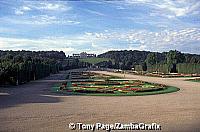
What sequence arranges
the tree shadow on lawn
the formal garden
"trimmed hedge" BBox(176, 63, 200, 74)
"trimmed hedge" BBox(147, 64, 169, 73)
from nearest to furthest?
1. the tree shadow on lawn
2. the formal garden
3. "trimmed hedge" BBox(176, 63, 200, 74)
4. "trimmed hedge" BBox(147, 64, 169, 73)

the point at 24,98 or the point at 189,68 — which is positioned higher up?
the point at 189,68

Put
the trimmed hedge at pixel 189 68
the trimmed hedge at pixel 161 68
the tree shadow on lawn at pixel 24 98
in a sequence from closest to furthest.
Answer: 1. the tree shadow on lawn at pixel 24 98
2. the trimmed hedge at pixel 189 68
3. the trimmed hedge at pixel 161 68

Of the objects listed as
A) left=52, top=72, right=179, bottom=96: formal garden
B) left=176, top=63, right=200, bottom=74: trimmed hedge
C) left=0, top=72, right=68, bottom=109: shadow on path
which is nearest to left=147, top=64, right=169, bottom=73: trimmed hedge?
left=176, top=63, right=200, bottom=74: trimmed hedge

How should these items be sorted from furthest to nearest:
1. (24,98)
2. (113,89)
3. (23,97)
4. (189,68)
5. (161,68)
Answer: (161,68), (189,68), (113,89), (23,97), (24,98)

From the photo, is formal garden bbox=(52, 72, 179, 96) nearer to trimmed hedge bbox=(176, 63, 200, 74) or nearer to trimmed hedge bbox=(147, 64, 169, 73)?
trimmed hedge bbox=(176, 63, 200, 74)

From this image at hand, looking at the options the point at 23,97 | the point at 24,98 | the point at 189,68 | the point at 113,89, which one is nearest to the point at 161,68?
the point at 189,68

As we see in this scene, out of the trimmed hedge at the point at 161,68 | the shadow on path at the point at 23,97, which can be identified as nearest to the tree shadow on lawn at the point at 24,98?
the shadow on path at the point at 23,97

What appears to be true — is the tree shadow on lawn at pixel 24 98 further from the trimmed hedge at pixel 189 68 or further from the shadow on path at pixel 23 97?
the trimmed hedge at pixel 189 68

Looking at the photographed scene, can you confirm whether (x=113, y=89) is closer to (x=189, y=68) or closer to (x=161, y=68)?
(x=189, y=68)

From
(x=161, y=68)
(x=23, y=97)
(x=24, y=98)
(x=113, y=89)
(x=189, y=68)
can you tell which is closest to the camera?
(x=24, y=98)

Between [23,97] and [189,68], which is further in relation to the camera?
[189,68]

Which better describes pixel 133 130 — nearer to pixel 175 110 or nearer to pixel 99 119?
pixel 99 119

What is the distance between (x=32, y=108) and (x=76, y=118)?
13.2 feet

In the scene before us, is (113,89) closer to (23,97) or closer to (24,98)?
(23,97)
